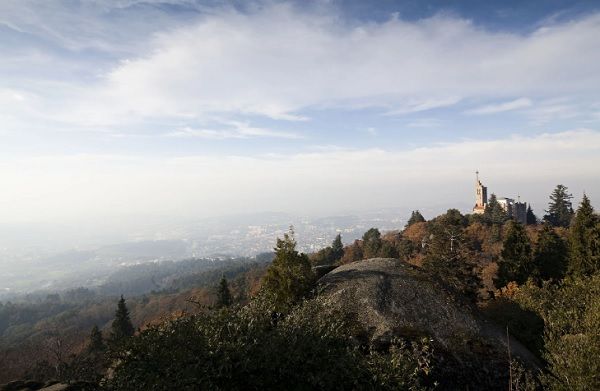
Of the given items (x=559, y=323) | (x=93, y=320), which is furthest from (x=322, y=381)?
(x=93, y=320)

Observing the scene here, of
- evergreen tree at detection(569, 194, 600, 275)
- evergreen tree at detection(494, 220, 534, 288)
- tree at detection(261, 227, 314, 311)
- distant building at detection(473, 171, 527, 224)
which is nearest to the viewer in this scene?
tree at detection(261, 227, 314, 311)

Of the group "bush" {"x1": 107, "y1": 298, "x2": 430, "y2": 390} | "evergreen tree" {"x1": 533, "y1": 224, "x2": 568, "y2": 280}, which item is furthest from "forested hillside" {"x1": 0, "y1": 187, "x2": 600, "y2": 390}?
"evergreen tree" {"x1": 533, "y1": 224, "x2": 568, "y2": 280}

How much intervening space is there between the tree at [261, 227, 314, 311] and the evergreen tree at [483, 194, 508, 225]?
62.9 meters

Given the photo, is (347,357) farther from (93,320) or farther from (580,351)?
(93,320)

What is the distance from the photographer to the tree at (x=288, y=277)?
776 inches

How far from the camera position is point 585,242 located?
37.3 m

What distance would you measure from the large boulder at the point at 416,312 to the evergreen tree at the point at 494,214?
58.5 meters

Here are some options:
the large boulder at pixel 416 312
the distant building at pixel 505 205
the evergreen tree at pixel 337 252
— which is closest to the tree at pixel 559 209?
the distant building at pixel 505 205

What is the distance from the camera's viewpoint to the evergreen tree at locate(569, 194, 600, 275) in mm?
36094

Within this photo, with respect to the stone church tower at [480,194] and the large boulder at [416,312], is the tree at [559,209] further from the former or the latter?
the large boulder at [416,312]

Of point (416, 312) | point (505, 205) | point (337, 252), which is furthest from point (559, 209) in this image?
point (416, 312)

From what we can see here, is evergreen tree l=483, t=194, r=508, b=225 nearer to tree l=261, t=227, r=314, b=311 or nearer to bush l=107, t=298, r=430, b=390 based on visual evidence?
tree l=261, t=227, r=314, b=311

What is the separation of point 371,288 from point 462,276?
716 inches

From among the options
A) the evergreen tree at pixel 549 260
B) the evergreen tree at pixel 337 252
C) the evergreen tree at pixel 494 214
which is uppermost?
the evergreen tree at pixel 494 214
